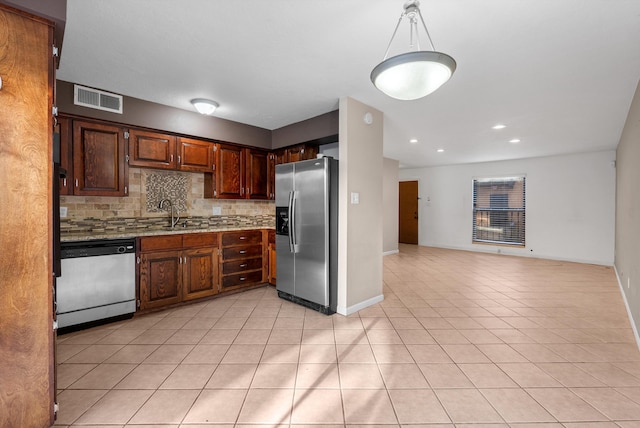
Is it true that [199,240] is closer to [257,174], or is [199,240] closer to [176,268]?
[176,268]

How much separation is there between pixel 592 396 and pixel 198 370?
2.69 m

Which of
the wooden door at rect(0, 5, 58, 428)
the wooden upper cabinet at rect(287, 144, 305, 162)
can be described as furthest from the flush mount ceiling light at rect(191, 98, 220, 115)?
the wooden door at rect(0, 5, 58, 428)

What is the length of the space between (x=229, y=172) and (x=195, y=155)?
51cm

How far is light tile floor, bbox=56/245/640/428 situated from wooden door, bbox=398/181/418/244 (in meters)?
4.97

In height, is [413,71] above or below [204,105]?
below

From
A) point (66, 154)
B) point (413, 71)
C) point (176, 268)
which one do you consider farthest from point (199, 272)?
point (413, 71)

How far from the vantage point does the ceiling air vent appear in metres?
2.90

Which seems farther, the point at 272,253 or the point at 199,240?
the point at 272,253

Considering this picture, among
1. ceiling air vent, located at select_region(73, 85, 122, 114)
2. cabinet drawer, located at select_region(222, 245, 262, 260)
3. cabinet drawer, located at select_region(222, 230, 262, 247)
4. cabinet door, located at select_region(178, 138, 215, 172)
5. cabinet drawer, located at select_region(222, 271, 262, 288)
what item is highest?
ceiling air vent, located at select_region(73, 85, 122, 114)

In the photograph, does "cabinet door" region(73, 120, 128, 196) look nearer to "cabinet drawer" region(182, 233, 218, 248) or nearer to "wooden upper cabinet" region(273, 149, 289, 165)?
"cabinet drawer" region(182, 233, 218, 248)

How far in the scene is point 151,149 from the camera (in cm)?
343

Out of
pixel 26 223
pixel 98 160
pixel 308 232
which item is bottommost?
pixel 308 232

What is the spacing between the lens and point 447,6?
1.71m

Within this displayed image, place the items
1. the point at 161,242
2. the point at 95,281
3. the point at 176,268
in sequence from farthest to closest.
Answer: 1. the point at 176,268
2. the point at 161,242
3. the point at 95,281
